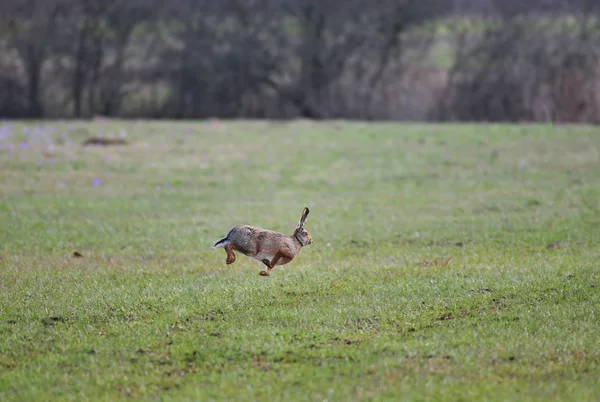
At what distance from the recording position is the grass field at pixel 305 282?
22.5 feet

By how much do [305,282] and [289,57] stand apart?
30.1 meters

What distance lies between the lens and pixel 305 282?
984cm

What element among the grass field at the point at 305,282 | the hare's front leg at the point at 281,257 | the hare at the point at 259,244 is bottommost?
the grass field at the point at 305,282

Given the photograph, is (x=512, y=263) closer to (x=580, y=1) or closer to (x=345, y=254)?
(x=345, y=254)

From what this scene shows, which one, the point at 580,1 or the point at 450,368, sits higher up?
the point at 580,1

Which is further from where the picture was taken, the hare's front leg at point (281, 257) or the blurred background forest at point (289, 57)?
the blurred background forest at point (289, 57)

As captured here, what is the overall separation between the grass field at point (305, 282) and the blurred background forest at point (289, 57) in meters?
15.2

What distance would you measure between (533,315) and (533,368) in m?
1.53

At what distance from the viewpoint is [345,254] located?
1177 cm

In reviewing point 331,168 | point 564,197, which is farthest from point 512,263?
point 331,168

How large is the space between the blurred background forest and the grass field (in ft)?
49.8

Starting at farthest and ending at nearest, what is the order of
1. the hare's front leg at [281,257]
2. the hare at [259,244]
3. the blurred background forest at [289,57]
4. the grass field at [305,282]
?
the blurred background forest at [289,57], the hare's front leg at [281,257], the hare at [259,244], the grass field at [305,282]

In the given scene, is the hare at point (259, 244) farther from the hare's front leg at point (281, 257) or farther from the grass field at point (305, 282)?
the grass field at point (305, 282)

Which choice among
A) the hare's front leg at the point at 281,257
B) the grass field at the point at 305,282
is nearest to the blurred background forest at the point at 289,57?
the grass field at the point at 305,282
